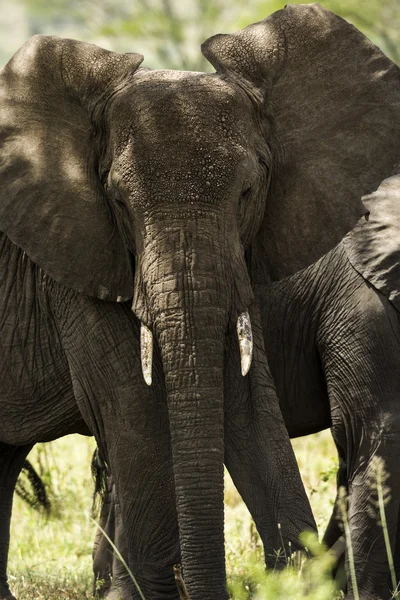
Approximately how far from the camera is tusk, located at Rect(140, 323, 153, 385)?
4309mm

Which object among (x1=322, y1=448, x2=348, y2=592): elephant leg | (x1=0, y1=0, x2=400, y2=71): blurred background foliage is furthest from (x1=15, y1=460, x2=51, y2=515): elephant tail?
(x1=0, y1=0, x2=400, y2=71): blurred background foliage

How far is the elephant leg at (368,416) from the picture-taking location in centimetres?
521

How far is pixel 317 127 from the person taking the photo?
16.3 ft

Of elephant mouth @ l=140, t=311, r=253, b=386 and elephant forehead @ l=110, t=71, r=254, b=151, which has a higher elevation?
elephant forehead @ l=110, t=71, r=254, b=151

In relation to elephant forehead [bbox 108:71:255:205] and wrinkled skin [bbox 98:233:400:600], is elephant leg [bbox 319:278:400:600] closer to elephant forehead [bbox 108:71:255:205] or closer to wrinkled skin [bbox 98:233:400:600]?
wrinkled skin [bbox 98:233:400:600]

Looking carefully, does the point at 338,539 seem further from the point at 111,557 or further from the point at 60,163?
the point at 60,163

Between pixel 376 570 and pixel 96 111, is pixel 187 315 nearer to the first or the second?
pixel 96 111

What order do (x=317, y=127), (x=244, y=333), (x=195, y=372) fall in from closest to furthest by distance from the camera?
(x=195, y=372) < (x=244, y=333) < (x=317, y=127)

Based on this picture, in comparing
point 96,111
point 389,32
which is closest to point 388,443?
point 96,111

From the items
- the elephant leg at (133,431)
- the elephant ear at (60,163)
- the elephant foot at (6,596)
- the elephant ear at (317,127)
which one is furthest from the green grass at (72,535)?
the elephant ear at (317,127)

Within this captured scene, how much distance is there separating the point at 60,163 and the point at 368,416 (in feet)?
5.07

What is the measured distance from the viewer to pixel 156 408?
465 cm

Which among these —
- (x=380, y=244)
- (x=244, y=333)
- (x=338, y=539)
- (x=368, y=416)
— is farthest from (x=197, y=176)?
(x=338, y=539)

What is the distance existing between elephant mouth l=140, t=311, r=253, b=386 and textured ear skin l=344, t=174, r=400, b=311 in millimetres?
1073
